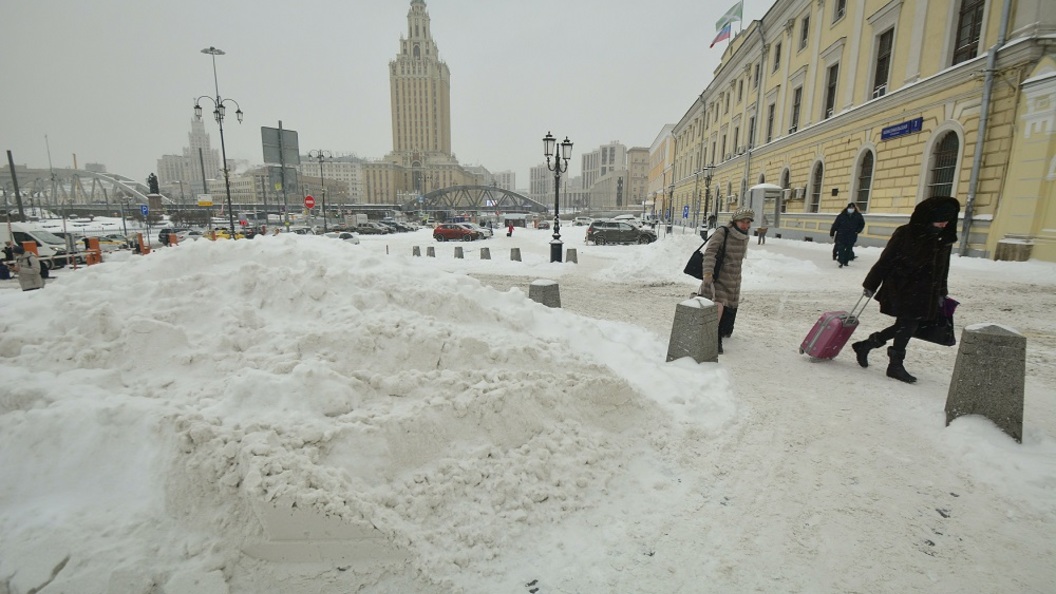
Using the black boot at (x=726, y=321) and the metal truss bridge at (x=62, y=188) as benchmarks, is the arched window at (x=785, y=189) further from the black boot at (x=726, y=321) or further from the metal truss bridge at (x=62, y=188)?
the metal truss bridge at (x=62, y=188)

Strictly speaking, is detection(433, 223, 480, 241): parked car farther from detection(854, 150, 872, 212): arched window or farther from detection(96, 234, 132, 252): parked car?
detection(854, 150, 872, 212): arched window

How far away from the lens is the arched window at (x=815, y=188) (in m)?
22.7

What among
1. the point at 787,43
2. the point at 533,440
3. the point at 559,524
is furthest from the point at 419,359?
the point at 787,43

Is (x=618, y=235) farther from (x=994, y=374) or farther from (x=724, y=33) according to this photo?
(x=994, y=374)

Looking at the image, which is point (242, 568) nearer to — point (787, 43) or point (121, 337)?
point (121, 337)

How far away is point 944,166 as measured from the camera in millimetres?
14922

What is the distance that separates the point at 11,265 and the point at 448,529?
18.0 metres

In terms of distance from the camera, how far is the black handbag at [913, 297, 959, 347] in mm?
4363

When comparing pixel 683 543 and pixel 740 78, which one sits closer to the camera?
pixel 683 543

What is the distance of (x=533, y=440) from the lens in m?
3.12

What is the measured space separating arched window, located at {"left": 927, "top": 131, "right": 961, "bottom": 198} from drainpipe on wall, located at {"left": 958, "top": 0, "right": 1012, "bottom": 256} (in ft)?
3.27

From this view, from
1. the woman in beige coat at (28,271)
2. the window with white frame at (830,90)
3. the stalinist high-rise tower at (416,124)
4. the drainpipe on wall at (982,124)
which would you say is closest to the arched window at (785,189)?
the window with white frame at (830,90)

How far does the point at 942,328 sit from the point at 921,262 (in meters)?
0.74

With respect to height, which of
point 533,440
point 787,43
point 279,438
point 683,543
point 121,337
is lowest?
point 683,543
